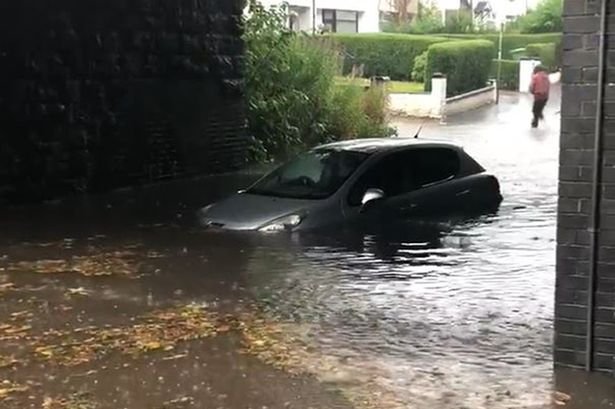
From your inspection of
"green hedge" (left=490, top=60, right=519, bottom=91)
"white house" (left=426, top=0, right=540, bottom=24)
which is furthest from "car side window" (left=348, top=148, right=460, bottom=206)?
"white house" (left=426, top=0, right=540, bottom=24)

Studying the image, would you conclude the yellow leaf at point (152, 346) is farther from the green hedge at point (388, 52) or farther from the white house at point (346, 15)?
the white house at point (346, 15)

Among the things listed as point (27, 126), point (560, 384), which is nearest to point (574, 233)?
point (560, 384)

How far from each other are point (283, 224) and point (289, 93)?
11.8 m

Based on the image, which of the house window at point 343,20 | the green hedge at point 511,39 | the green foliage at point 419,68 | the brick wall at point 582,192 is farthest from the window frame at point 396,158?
the house window at point 343,20

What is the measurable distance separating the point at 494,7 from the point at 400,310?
67.7 metres

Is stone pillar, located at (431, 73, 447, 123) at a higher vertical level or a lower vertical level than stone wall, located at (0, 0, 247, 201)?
lower

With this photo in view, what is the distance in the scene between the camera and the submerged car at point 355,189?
12.3 m

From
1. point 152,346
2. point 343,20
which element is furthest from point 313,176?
point 343,20

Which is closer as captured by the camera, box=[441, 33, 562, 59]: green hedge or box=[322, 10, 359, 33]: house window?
box=[441, 33, 562, 59]: green hedge

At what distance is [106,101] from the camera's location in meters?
17.7

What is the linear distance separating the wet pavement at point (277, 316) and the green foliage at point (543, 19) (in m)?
45.9

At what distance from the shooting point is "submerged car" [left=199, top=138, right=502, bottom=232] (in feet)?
40.3

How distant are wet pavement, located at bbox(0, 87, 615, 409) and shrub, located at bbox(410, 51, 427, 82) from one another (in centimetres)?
2929

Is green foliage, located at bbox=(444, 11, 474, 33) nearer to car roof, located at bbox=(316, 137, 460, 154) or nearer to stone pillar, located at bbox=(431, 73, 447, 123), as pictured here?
stone pillar, located at bbox=(431, 73, 447, 123)
